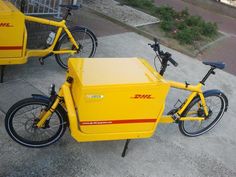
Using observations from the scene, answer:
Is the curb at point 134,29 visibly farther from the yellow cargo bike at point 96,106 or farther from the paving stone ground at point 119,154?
the yellow cargo bike at point 96,106

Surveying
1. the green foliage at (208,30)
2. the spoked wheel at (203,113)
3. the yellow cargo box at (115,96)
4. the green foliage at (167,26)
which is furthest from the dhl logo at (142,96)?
the green foliage at (208,30)

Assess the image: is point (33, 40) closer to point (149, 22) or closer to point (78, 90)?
point (78, 90)

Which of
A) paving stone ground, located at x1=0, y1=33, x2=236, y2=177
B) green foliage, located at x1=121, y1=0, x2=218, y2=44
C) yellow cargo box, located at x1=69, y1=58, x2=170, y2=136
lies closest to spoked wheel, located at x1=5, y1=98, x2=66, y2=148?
paving stone ground, located at x1=0, y1=33, x2=236, y2=177

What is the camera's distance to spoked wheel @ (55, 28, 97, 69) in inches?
216

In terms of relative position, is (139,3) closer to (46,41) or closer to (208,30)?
(208,30)

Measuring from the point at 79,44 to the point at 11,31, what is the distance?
1320mm

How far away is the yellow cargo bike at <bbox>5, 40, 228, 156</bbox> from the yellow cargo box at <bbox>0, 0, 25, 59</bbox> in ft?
3.47

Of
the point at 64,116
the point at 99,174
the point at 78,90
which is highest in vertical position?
the point at 78,90

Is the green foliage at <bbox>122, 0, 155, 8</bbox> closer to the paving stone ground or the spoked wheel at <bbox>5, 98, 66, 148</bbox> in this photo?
the paving stone ground

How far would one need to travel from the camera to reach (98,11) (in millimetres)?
8703

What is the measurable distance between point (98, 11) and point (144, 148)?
5214mm

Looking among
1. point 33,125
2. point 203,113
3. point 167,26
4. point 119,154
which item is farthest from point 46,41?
point 167,26

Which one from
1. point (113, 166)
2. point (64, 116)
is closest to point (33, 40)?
point (64, 116)

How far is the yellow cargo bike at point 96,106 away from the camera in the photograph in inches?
137
